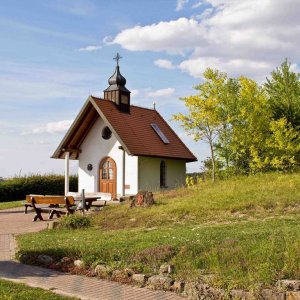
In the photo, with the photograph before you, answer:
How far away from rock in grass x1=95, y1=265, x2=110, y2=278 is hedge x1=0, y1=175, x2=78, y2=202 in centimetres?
2775

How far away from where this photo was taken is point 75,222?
52.3 feet

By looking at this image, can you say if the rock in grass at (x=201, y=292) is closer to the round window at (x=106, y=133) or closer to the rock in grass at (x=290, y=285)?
the rock in grass at (x=290, y=285)

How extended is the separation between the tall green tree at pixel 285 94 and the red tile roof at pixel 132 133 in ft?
21.6

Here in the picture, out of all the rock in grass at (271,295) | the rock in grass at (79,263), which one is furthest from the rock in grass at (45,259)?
the rock in grass at (271,295)

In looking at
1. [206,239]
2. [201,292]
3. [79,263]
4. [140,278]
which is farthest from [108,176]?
[201,292]

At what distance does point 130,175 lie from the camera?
28984 mm

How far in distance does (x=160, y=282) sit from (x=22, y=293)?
2225mm

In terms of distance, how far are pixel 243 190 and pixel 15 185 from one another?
70.4ft

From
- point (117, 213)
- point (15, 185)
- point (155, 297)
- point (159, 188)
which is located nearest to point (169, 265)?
point (155, 297)

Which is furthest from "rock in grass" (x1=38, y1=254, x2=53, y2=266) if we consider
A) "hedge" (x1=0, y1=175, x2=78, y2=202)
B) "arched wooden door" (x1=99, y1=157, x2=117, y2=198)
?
"hedge" (x1=0, y1=175, x2=78, y2=202)

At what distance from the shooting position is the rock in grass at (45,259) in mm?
10266

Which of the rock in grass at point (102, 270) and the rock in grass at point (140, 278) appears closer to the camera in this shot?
the rock in grass at point (140, 278)

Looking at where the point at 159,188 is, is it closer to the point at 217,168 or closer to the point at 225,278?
the point at 217,168

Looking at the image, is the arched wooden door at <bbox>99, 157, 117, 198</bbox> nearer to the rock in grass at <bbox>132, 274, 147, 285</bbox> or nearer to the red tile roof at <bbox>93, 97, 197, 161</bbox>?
the red tile roof at <bbox>93, 97, 197, 161</bbox>
